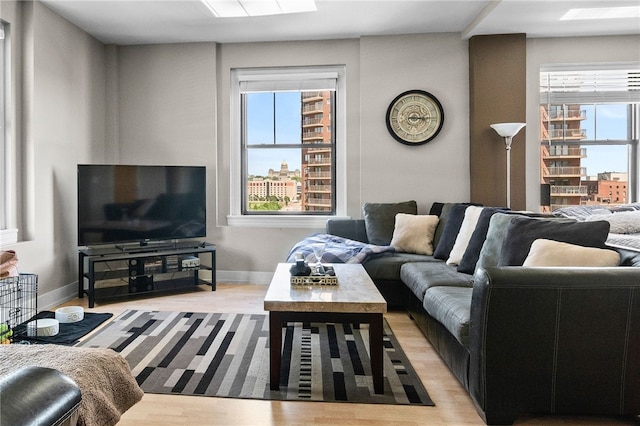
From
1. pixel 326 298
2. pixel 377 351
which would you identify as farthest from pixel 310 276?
pixel 377 351

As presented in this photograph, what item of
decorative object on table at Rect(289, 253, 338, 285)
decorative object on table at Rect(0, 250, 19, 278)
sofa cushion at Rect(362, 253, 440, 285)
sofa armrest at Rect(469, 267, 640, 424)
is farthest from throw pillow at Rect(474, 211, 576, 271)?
decorative object on table at Rect(0, 250, 19, 278)

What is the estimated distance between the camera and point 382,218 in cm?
418

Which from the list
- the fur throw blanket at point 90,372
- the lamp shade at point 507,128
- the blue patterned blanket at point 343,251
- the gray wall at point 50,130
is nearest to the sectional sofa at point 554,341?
the fur throw blanket at point 90,372

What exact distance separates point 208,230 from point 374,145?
83.2 inches

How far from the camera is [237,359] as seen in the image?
253 cm

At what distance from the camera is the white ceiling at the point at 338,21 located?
3.69 meters

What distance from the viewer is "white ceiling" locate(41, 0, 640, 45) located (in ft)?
12.1

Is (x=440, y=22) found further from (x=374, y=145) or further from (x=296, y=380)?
(x=296, y=380)

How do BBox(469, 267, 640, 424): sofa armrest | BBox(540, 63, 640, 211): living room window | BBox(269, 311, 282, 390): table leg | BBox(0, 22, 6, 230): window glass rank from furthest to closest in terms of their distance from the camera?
BBox(540, 63, 640, 211): living room window, BBox(0, 22, 6, 230): window glass, BBox(269, 311, 282, 390): table leg, BBox(469, 267, 640, 424): sofa armrest

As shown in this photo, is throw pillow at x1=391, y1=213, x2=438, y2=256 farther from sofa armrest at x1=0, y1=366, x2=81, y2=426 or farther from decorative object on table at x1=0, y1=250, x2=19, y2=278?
sofa armrest at x1=0, y1=366, x2=81, y2=426

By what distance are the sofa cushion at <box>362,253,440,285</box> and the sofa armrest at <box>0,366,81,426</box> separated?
2.93 meters

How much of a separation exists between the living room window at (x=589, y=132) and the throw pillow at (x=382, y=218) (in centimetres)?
150

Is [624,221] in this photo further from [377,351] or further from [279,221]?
[279,221]

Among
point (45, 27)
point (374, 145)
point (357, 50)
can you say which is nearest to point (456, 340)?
point (374, 145)
